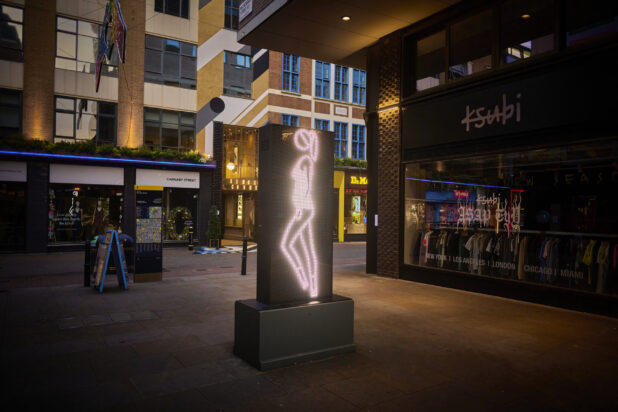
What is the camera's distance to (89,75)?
60.0 ft

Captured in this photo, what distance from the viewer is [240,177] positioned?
2314 cm

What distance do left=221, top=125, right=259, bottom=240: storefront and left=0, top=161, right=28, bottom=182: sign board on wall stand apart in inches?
332

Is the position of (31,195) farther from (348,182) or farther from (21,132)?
(348,182)

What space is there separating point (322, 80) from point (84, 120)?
13.5m

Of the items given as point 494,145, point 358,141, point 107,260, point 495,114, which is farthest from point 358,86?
point 107,260

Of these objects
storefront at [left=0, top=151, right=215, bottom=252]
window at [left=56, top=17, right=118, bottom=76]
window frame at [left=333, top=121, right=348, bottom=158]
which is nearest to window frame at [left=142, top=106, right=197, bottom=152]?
storefront at [left=0, top=151, right=215, bottom=252]

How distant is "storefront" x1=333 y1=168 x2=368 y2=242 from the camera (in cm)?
2400

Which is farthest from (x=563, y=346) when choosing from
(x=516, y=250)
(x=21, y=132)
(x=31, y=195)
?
(x=21, y=132)

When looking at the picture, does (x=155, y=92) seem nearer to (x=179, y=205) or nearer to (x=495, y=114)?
(x=179, y=205)

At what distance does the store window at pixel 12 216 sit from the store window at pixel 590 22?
18963mm

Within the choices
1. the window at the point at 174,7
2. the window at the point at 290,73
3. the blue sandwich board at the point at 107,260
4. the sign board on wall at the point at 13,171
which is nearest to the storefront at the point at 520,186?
the blue sandwich board at the point at 107,260

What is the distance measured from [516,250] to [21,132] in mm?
18677

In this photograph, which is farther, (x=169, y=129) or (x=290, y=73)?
(x=290, y=73)

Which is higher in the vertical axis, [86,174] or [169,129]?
[169,129]
